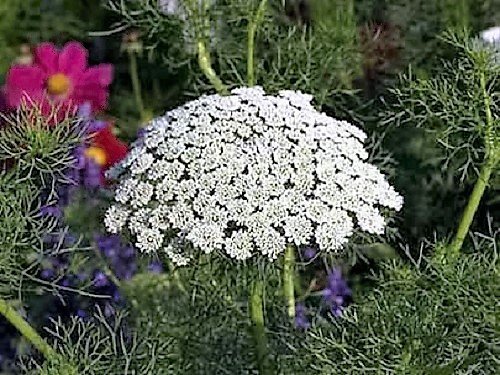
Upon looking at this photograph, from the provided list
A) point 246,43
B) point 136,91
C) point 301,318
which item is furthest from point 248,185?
point 136,91

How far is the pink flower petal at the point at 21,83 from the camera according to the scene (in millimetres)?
1590

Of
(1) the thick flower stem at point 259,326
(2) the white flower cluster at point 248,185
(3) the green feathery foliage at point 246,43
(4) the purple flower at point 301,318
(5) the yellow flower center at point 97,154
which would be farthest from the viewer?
(5) the yellow flower center at point 97,154

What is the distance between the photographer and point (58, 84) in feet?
5.48

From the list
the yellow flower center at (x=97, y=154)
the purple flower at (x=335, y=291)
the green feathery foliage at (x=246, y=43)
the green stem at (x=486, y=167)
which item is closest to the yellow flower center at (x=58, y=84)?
the yellow flower center at (x=97, y=154)

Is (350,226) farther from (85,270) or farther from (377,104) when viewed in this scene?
(377,104)

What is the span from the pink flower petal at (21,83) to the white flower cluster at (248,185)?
23.0 inches

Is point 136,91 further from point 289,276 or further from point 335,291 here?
point 289,276

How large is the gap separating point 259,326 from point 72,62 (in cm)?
73

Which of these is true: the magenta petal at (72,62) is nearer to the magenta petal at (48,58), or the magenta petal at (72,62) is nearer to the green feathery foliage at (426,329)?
the magenta petal at (48,58)

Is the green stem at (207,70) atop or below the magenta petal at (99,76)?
atop

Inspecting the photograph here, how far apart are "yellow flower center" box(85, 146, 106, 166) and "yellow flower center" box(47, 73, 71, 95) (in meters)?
0.12

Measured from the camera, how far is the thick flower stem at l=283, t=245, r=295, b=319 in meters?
1.02

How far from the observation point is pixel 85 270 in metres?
1.40

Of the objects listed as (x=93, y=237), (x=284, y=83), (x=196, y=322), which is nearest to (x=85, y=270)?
(x=93, y=237)
